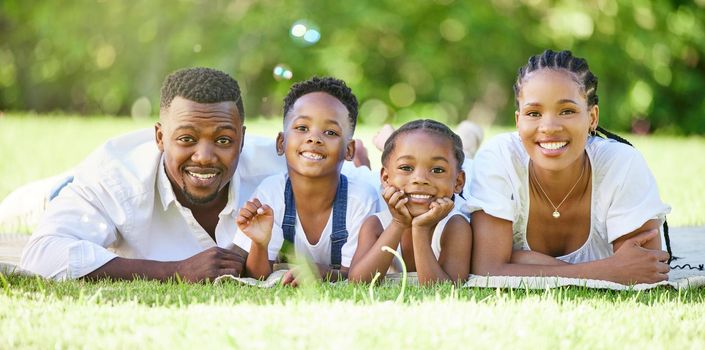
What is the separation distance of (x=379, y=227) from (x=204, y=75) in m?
1.06

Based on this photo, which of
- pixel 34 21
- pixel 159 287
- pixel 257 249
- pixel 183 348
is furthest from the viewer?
pixel 34 21

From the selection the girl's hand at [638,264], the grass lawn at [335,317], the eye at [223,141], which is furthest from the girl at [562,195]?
the eye at [223,141]

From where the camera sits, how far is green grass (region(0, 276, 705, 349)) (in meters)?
2.70

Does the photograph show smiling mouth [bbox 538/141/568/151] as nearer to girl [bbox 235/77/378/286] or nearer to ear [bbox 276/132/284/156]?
girl [bbox 235/77/378/286]

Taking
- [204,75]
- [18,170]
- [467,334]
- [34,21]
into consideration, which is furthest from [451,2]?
[467,334]

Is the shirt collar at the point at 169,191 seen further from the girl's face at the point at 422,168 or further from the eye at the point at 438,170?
the eye at the point at 438,170

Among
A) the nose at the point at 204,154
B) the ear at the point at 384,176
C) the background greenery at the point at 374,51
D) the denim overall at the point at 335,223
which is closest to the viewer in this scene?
the ear at the point at 384,176

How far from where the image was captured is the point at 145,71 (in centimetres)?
1653

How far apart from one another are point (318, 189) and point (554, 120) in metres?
1.10

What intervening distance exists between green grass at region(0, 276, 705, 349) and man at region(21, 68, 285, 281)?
1.09 feet

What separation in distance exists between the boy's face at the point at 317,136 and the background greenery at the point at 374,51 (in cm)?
1130

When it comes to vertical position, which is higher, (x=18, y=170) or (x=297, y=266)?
(x=18, y=170)

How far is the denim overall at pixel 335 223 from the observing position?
4.32m

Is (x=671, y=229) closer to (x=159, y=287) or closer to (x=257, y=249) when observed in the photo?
(x=257, y=249)
